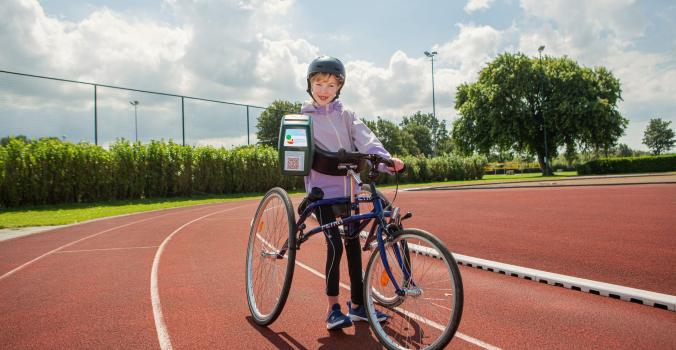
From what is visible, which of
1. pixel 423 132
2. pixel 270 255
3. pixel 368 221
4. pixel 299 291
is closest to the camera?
pixel 368 221

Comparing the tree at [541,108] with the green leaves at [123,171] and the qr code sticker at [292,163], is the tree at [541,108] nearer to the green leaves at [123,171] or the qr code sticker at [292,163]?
the green leaves at [123,171]

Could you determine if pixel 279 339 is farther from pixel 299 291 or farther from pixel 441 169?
pixel 441 169

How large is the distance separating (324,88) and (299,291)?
2.28m

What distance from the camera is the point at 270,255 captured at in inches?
134

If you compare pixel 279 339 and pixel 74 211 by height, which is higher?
pixel 74 211

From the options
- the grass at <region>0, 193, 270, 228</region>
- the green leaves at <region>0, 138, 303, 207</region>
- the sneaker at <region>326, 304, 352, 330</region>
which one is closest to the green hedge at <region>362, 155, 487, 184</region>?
the green leaves at <region>0, 138, 303, 207</region>

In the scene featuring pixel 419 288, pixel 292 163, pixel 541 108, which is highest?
pixel 541 108

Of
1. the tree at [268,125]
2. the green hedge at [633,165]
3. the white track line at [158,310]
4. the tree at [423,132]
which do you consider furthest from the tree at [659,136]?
the white track line at [158,310]

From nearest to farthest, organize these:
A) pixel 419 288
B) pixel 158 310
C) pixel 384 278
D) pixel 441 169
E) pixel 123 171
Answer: pixel 419 288
pixel 384 278
pixel 158 310
pixel 123 171
pixel 441 169

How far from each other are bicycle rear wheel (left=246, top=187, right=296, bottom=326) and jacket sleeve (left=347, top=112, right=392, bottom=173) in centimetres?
71

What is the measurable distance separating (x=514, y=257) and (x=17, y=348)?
5.50 m

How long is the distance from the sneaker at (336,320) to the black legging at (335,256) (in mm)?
131

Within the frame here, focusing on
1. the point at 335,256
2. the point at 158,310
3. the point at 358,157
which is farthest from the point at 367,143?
the point at 158,310

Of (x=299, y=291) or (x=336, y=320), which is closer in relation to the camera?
(x=336, y=320)
